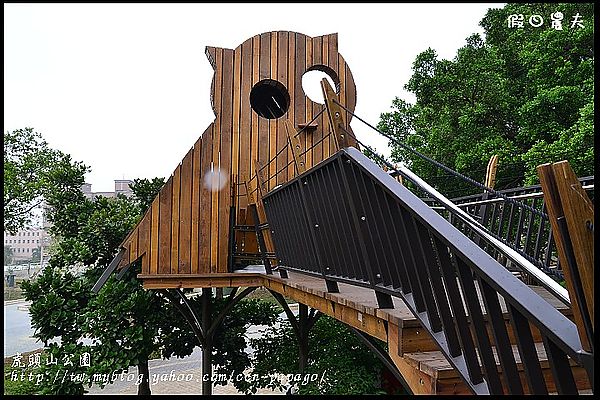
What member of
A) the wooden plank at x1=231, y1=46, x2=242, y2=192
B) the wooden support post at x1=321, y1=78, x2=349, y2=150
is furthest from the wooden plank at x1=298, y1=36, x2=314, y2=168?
the wooden support post at x1=321, y1=78, x2=349, y2=150

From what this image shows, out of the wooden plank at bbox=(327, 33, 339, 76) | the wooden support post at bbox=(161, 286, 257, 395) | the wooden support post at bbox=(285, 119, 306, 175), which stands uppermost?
the wooden plank at bbox=(327, 33, 339, 76)

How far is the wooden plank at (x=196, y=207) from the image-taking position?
5.81m

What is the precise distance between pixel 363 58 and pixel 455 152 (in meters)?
6.26

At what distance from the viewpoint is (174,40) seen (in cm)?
1065

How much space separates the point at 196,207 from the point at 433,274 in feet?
15.3

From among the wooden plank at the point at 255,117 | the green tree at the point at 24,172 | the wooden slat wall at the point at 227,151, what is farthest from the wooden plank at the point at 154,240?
the green tree at the point at 24,172

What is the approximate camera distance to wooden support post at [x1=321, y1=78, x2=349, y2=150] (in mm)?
2199

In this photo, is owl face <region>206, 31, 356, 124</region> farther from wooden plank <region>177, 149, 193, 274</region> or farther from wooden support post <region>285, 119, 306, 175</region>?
wooden support post <region>285, 119, 306, 175</region>

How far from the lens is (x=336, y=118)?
2.30 meters

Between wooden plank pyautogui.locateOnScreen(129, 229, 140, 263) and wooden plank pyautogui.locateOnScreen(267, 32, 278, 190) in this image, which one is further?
wooden plank pyautogui.locateOnScreen(267, 32, 278, 190)

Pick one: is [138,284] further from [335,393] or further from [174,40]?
[174,40]

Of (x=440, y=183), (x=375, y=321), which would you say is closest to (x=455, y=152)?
(x=440, y=183)

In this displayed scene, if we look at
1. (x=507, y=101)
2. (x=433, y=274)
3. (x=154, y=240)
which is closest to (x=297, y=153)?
(x=433, y=274)

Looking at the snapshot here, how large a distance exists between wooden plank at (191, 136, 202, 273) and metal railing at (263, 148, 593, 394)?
316 centimetres
